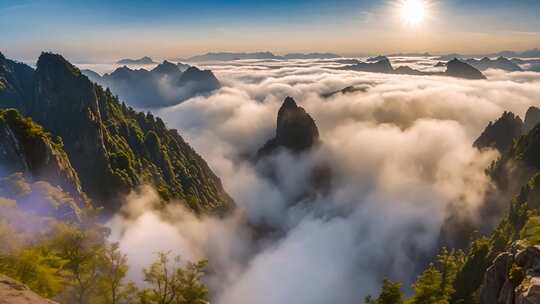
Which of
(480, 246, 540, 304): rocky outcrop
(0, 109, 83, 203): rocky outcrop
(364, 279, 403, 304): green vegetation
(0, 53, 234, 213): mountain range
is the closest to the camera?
(480, 246, 540, 304): rocky outcrop

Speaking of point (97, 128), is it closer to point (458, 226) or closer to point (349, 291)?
point (349, 291)

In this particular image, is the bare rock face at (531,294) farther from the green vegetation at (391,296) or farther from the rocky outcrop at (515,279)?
the green vegetation at (391,296)

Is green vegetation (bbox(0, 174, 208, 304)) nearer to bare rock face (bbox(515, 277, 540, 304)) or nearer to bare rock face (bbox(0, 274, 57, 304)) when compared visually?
bare rock face (bbox(0, 274, 57, 304))

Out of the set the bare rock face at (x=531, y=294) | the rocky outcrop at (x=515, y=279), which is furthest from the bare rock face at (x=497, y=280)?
the bare rock face at (x=531, y=294)

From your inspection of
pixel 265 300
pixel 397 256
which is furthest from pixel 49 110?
pixel 397 256

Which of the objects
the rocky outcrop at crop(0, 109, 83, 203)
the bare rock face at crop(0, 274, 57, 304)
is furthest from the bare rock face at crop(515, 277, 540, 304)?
the rocky outcrop at crop(0, 109, 83, 203)

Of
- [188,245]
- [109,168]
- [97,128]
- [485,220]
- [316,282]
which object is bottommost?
[316,282]
